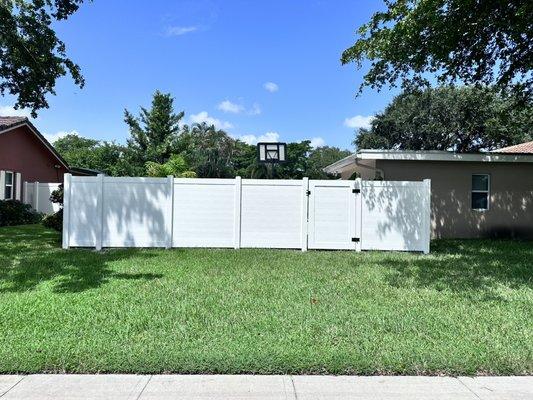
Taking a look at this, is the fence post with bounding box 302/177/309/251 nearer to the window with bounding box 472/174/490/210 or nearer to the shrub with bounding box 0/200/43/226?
the window with bounding box 472/174/490/210

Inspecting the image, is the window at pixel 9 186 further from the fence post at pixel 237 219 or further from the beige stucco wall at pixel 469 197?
the beige stucco wall at pixel 469 197

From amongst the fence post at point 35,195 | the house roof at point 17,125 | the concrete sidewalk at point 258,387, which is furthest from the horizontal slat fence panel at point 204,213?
the fence post at point 35,195

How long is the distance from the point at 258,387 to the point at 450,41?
10.4m

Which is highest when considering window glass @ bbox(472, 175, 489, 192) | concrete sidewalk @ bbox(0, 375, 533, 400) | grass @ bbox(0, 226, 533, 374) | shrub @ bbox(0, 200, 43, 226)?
window glass @ bbox(472, 175, 489, 192)

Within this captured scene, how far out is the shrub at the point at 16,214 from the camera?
63.7ft

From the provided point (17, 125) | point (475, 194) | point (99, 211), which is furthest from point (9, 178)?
point (475, 194)

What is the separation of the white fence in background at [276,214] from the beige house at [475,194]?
4409mm

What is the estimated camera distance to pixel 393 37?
11492 mm

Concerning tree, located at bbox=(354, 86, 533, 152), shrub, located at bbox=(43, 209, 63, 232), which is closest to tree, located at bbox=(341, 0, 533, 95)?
shrub, located at bbox=(43, 209, 63, 232)

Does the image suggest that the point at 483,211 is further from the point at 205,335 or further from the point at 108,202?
the point at 205,335

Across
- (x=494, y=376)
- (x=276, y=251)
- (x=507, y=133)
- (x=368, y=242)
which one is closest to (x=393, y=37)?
(x=368, y=242)

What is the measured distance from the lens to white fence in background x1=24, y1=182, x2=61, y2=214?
2358 cm

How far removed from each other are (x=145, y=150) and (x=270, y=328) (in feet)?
118

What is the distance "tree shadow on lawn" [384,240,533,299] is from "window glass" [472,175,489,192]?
3.48 metres
